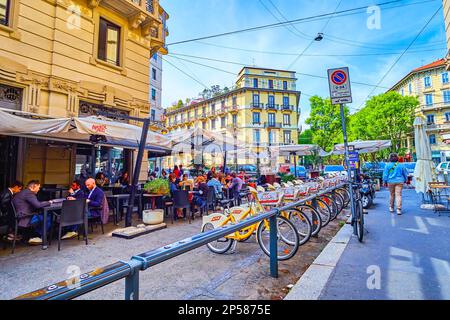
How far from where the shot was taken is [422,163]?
7812mm

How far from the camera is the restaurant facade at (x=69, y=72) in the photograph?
24.0ft

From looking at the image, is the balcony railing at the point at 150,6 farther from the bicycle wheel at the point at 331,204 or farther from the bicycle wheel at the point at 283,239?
the bicycle wheel at the point at 283,239

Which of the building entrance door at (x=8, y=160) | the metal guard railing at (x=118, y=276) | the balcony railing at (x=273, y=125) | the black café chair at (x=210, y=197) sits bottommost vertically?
the black café chair at (x=210, y=197)

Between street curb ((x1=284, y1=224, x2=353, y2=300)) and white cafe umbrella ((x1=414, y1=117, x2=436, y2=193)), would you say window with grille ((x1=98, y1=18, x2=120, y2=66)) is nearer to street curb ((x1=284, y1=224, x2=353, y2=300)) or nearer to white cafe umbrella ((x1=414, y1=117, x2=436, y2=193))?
street curb ((x1=284, y1=224, x2=353, y2=300))

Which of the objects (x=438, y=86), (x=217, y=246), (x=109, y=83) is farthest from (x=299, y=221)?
(x=438, y=86)

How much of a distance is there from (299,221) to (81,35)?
9866 mm

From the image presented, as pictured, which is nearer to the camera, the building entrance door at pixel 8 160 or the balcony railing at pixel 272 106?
the building entrance door at pixel 8 160

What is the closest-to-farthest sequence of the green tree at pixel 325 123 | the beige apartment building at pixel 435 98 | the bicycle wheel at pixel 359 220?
the bicycle wheel at pixel 359 220 < the green tree at pixel 325 123 < the beige apartment building at pixel 435 98

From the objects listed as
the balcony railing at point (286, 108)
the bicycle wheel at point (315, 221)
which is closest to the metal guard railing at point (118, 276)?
the bicycle wheel at point (315, 221)

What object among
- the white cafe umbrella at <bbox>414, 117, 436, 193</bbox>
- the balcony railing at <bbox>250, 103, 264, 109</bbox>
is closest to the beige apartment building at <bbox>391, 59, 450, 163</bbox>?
the balcony railing at <bbox>250, 103, 264, 109</bbox>

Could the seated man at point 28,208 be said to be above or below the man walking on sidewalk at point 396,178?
below

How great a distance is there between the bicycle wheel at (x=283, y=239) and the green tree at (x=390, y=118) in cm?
3625
